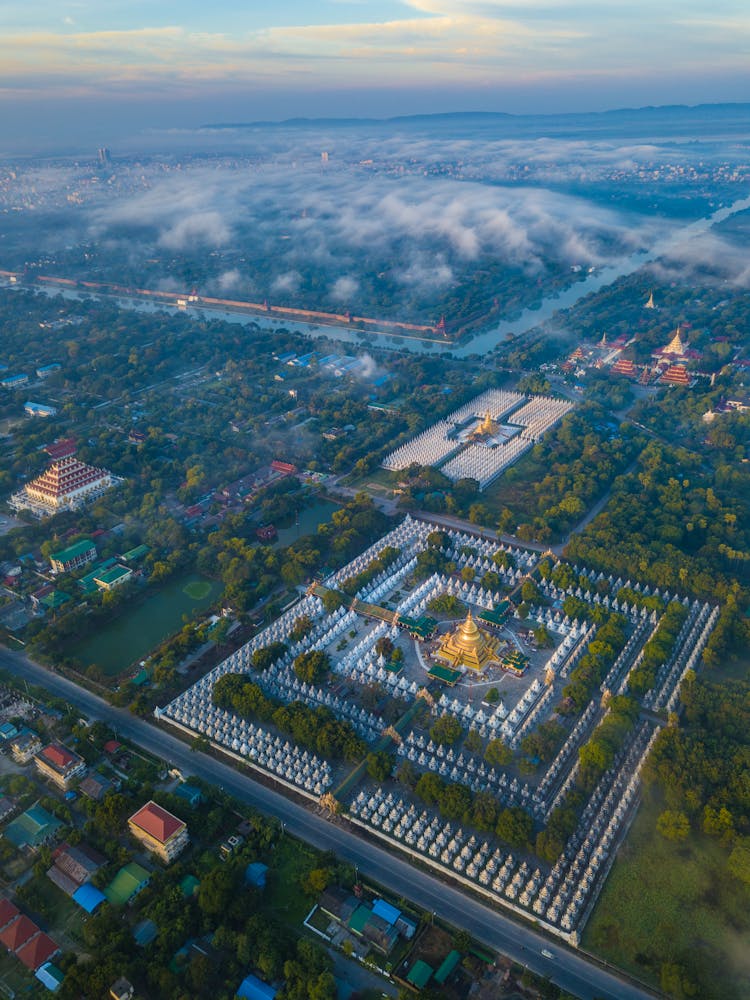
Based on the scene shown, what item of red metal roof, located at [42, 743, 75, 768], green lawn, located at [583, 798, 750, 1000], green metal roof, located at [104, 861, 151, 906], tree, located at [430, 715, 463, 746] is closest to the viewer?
green lawn, located at [583, 798, 750, 1000]

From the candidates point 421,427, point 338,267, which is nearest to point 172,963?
point 421,427

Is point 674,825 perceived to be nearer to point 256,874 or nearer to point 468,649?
point 468,649

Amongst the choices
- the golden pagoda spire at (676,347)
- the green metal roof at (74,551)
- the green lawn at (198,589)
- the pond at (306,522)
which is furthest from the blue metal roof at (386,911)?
the golden pagoda spire at (676,347)

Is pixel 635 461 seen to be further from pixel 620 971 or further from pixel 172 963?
pixel 172 963

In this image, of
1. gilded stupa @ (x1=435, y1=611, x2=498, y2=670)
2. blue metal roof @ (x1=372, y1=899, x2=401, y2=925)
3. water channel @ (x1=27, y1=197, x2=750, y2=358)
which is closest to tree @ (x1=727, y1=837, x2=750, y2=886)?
blue metal roof @ (x1=372, y1=899, x2=401, y2=925)

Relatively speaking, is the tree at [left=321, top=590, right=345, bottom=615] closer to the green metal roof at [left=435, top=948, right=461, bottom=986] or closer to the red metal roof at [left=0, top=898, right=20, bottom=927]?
the green metal roof at [left=435, top=948, right=461, bottom=986]

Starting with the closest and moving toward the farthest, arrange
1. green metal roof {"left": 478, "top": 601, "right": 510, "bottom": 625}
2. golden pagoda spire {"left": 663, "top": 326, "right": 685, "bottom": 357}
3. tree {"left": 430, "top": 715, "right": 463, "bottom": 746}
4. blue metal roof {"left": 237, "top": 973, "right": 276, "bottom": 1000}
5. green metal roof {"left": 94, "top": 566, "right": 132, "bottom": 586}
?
blue metal roof {"left": 237, "top": 973, "right": 276, "bottom": 1000}, tree {"left": 430, "top": 715, "right": 463, "bottom": 746}, green metal roof {"left": 478, "top": 601, "right": 510, "bottom": 625}, green metal roof {"left": 94, "top": 566, "right": 132, "bottom": 586}, golden pagoda spire {"left": 663, "top": 326, "right": 685, "bottom": 357}
